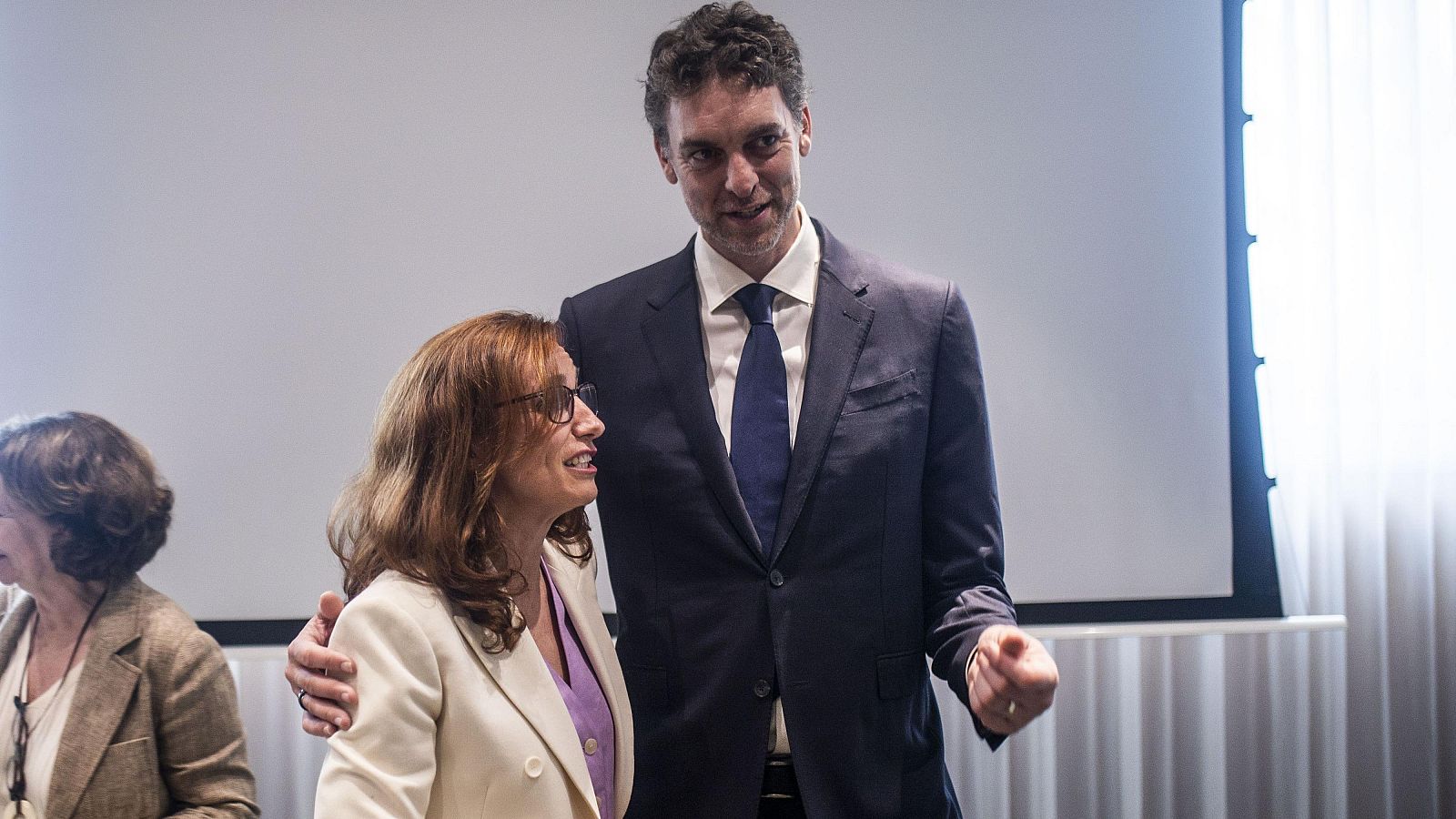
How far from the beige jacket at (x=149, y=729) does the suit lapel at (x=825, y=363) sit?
4.44 feet

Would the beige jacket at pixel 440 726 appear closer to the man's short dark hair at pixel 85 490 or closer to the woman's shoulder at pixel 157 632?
the woman's shoulder at pixel 157 632

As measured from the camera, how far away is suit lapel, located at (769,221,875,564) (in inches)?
63.0

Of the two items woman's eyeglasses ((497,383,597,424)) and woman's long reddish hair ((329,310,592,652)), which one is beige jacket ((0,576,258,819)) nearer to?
woman's long reddish hair ((329,310,592,652))

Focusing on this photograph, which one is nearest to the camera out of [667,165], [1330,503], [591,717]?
[591,717]

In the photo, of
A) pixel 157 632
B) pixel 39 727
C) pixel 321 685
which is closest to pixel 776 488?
pixel 321 685

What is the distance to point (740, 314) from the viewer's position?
5.75 feet

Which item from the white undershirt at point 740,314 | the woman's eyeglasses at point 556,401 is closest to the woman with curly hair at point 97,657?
the woman's eyeglasses at point 556,401

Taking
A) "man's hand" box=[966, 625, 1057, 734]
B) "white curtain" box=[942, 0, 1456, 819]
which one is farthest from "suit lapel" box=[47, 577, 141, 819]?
"white curtain" box=[942, 0, 1456, 819]

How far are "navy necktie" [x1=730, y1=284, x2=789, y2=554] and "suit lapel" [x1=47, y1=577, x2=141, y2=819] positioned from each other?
55.7 inches

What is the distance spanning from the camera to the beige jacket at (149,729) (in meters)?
2.18

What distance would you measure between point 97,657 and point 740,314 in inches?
59.7

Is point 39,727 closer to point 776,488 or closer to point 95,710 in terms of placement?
point 95,710

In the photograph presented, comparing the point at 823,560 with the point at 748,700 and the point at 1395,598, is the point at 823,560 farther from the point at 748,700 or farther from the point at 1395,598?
the point at 1395,598

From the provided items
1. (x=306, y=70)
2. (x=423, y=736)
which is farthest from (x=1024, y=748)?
(x=306, y=70)
